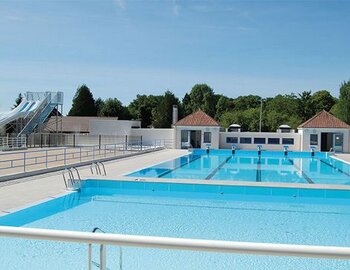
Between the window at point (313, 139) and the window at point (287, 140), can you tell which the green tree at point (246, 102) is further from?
the window at point (313, 139)

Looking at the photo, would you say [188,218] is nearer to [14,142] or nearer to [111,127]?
[14,142]

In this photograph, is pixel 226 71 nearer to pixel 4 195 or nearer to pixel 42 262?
pixel 4 195

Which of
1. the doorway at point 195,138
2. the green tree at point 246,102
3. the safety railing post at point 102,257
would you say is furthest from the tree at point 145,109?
the safety railing post at point 102,257

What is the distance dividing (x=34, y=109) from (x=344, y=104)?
3071 centimetres

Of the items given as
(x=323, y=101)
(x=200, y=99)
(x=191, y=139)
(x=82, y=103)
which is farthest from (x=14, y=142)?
(x=200, y=99)

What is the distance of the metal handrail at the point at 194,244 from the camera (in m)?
1.67

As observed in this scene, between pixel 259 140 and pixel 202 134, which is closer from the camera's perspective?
pixel 202 134

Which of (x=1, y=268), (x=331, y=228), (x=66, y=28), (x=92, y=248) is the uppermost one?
(x=66, y=28)

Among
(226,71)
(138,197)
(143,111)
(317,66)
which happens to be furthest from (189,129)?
(143,111)

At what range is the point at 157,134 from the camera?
36281 millimetres

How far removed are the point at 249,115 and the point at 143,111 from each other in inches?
784

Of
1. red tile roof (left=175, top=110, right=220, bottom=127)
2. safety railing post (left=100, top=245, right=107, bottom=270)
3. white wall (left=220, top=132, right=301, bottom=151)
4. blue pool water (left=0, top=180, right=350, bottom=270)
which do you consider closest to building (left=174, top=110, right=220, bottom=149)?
red tile roof (left=175, top=110, right=220, bottom=127)

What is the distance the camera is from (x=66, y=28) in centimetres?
1703

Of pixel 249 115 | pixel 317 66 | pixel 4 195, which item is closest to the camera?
pixel 4 195
